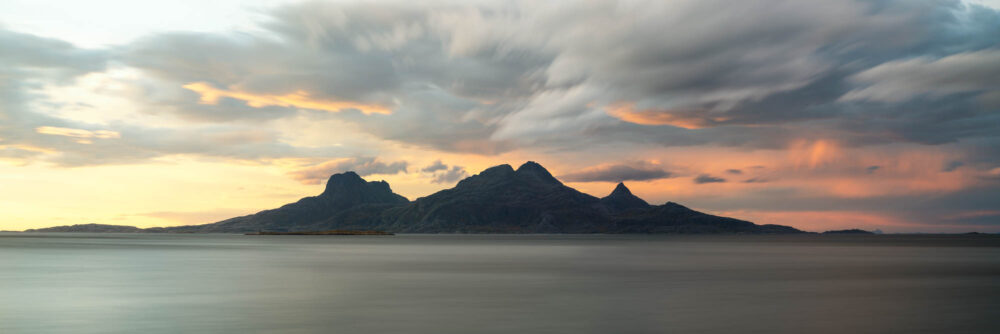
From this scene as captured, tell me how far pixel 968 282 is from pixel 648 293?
92.1ft

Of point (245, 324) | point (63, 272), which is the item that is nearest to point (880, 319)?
point (245, 324)

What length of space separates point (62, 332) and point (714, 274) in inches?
1947

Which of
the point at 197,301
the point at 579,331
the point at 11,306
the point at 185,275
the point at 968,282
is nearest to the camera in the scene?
the point at 579,331

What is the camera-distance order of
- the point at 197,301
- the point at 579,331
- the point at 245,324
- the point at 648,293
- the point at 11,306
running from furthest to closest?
the point at 648,293
the point at 197,301
the point at 11,306
the point at 245,324
the point at 579,331

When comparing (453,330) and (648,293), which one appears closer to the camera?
(453,330)

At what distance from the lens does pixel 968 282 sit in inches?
2087

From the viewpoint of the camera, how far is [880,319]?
3055 cm

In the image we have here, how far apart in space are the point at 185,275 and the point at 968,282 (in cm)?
6142

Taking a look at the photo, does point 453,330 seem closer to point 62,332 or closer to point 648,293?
point 62,332

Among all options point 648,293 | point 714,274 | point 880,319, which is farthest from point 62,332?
point 714,274

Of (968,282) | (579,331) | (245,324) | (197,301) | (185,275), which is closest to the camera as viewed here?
(579,331)

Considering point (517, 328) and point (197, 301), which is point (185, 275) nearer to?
point (197, 301)

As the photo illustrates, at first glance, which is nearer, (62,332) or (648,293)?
(62,332)

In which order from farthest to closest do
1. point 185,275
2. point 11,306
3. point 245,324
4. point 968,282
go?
1. point 185,275
2. point 968,282
3. point 11,306
4. point 245,324
